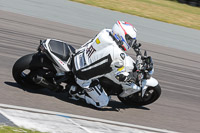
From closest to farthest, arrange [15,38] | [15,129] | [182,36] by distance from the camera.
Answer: [15,129] < [15,38] < [182,36]

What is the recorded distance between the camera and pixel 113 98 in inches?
311

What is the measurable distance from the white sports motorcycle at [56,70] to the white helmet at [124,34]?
364mm

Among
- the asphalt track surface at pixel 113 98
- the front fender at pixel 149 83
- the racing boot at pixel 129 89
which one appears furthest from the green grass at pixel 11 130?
the front fender at pixel 149 83

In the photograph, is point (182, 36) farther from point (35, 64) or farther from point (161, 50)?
point (35, 64)

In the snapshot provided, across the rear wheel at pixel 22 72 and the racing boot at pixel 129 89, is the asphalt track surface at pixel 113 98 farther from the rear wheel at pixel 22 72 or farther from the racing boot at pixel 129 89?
the racing boot at pixel 129 89

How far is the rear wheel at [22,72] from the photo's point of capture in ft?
22.2

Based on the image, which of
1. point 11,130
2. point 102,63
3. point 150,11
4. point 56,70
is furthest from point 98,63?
point 150,11

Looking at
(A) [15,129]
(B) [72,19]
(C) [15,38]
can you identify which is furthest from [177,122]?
(B) [72,19]

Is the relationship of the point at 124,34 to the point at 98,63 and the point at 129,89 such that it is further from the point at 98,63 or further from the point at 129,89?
the point at 129,89

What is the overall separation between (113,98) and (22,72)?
6.49 ft

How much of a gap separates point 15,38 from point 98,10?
684 cm

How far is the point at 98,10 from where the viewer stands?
55.4 feet

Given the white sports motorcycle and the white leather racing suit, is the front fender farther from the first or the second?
the white leather racing suit

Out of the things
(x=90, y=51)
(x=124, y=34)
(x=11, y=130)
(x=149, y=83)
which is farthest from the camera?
(x=149, y=83)
